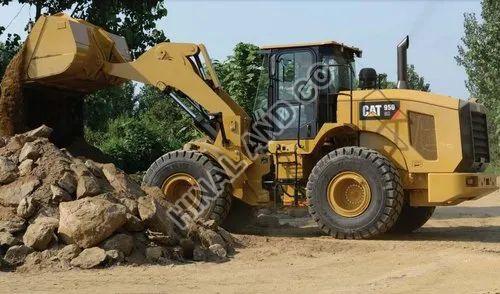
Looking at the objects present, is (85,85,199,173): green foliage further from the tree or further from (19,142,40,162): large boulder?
the tree

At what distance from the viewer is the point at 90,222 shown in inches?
318

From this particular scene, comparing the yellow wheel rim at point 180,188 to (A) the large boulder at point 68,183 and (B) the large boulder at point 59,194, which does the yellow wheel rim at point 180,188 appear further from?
(B) the large boulder at point 59,194

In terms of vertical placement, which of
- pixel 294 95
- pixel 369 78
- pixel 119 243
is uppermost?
pixel 369 78

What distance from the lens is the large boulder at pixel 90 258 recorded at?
786cm

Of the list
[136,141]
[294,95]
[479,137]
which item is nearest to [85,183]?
[294,95]

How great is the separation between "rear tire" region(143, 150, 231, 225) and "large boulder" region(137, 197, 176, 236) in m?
1.91

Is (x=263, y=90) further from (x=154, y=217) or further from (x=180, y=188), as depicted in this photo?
(x=154, y=217)

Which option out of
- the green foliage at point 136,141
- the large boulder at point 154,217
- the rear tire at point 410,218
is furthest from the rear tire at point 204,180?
the green foliage at point 136,141

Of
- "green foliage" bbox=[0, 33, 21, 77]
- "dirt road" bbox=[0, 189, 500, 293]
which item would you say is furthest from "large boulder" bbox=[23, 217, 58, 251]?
"green foliage" bbox=[0, 33, 21, 77]

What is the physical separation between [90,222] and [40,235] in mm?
587

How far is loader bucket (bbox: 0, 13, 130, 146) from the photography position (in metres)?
11.0

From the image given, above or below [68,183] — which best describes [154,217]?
below

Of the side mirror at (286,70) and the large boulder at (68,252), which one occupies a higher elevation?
the side mirror at (286,70)

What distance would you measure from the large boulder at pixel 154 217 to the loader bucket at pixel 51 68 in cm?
321
